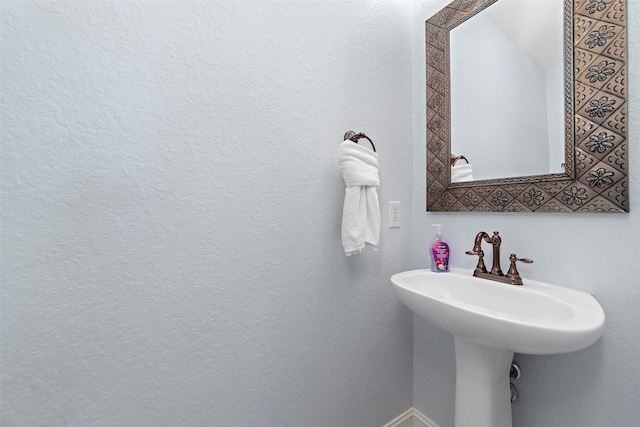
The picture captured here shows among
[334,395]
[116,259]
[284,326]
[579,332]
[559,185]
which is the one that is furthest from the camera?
[334,395]

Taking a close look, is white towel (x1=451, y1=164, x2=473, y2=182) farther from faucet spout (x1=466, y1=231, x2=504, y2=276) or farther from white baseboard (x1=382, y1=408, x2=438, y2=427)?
white baseboard (x1=382, y1=408, x2=438, y2=427)

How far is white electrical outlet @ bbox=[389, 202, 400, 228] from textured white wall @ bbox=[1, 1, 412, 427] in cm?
5

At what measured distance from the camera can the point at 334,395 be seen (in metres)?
1.01

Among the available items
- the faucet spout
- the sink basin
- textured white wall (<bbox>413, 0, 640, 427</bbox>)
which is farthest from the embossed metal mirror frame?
the sink basin

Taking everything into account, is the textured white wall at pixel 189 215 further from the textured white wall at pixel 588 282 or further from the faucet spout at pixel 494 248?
the textured white wall at pixel 588 282

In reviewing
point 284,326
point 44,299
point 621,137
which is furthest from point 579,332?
point 44,299

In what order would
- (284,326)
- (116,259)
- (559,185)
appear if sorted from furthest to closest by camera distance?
(284,326), (559,185), (116,259)

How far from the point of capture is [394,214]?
1.19 m

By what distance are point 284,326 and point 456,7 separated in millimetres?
1479

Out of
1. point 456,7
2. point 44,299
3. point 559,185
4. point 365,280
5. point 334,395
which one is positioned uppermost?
point 456,7

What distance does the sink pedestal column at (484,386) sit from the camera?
79cm

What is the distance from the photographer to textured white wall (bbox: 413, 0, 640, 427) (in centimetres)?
68

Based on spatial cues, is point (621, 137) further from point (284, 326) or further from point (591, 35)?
point (284, 326)

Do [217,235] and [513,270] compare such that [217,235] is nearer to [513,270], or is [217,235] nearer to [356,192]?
[356,192]
